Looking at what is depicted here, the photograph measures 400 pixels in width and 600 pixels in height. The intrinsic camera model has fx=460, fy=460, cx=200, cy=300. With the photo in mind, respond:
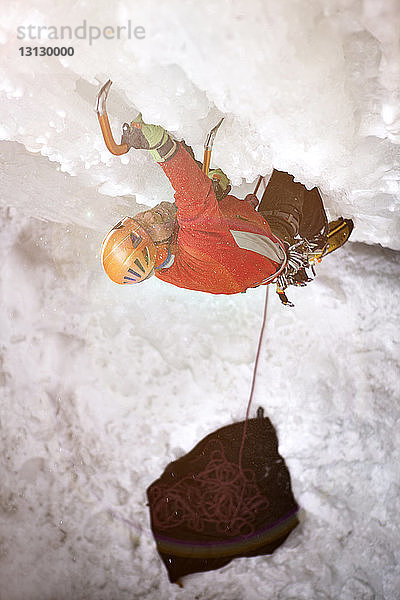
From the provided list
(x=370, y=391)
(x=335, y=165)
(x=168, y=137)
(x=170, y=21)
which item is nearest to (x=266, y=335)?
(x=370, y=391)

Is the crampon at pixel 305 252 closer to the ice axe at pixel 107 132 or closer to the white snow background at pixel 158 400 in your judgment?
the white snow background at pixel 158 400

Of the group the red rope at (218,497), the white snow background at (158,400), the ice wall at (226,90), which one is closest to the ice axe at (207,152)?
the ice wall at (226,90)

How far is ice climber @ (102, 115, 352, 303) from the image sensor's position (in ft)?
2.64

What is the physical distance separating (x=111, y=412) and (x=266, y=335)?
24.5 inches

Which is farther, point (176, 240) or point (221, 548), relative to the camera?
point (221, 548)

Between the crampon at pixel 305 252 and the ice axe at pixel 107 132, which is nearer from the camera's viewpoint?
the ice axe at pixel 107 132

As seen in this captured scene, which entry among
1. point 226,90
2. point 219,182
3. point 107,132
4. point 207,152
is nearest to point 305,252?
point 219,182

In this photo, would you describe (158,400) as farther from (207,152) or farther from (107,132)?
(107,132)

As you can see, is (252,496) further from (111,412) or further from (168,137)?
(168,137)

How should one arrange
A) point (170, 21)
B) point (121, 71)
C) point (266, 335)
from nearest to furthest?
point (170, 21), point (121, 71), point (266, 335)

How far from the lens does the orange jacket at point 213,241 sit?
2.69ft

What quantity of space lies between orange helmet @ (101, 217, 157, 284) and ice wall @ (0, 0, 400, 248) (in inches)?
9.5

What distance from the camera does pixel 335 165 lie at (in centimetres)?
101

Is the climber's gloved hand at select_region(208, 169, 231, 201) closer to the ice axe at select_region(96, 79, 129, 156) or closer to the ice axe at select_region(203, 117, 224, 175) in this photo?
the ice axe at select_region(203, 117, 224, 175)
